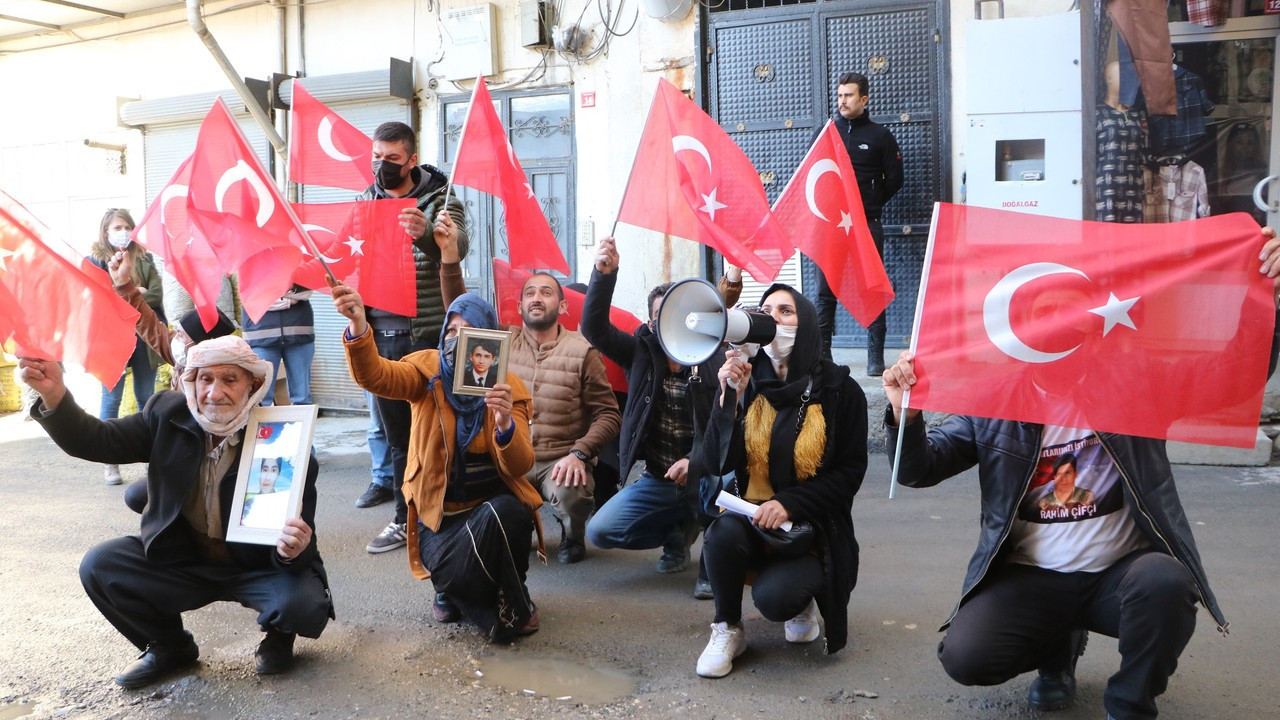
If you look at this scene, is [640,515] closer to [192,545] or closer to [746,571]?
[746,571]

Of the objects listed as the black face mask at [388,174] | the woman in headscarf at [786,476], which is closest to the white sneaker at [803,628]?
the woman in headscarf at [786,476]

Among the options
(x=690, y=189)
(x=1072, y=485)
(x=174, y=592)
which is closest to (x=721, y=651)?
(x=1072, y=485)

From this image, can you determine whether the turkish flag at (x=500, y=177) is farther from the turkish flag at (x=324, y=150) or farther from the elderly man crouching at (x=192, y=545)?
the elderly man crouching at (x=192, y=545)

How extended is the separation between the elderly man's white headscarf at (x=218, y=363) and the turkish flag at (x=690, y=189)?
1.86m

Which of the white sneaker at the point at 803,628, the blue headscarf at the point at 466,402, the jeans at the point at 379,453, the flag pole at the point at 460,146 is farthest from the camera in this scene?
the jeans at the point at 379,453

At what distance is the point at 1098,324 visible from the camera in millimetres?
3236

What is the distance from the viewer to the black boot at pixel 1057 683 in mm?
3471

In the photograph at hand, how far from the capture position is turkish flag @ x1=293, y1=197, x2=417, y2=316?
17.4 ft

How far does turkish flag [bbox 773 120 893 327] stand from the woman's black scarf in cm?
96

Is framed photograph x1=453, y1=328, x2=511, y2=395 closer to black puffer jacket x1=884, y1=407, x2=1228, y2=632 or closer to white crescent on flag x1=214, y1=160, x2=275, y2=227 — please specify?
white crescent on flag x1=214, y1=160, x2=275, y2=227

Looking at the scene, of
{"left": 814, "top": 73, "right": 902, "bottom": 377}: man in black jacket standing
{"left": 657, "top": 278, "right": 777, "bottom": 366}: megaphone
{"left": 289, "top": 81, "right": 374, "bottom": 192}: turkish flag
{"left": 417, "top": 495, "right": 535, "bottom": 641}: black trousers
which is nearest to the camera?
{"left": 657, "top": 278, "right": 777, "bottom": 366}: megaphone

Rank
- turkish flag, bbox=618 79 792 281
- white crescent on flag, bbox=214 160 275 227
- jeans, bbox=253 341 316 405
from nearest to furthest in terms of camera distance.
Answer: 1. white crescent on flag, bbox=214 160 275 227
2. turkish flag, bbox=618 79 792 281
3. jeans, bbox=253 341 316 405

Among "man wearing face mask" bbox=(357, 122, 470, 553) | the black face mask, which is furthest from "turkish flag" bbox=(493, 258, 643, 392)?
the black face mask

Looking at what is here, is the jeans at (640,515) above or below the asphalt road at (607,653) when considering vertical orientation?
above
